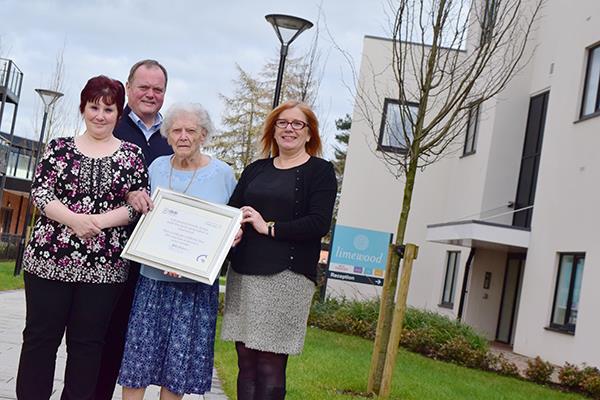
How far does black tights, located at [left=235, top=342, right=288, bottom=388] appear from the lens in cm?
521

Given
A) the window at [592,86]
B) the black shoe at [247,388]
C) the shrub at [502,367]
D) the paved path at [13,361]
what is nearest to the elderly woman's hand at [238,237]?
the black shoe at [247,388]

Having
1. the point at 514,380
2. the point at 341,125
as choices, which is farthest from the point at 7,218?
the point at 514,380

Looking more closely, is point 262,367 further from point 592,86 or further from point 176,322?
point 592,86

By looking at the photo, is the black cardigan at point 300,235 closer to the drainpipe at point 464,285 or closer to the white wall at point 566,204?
the white wall at point 566,204

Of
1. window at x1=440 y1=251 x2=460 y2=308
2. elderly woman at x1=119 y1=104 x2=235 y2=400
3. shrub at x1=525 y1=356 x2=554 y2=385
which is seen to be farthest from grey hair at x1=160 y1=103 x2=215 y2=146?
window at x1=440 y1=251 x2=460 y2=308

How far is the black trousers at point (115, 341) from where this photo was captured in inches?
218

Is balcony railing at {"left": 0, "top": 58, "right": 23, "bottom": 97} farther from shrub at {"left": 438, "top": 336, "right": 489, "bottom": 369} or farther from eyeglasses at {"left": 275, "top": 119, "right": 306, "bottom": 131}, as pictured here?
eyeglasses at {"left": 275, "top": 119, "right": 306, "bottom": 131}

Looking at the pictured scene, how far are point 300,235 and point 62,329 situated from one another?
1326 mm

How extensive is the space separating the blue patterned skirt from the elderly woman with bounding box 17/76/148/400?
17 centimetres

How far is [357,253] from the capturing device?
72.5ft

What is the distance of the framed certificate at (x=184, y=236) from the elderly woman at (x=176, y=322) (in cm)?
20

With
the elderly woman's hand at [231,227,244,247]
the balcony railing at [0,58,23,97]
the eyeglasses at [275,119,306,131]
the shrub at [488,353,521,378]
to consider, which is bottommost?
the shrub at [488,353,521,378]

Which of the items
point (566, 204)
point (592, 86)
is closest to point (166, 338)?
point (566, 204)

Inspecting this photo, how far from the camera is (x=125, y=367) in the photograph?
523cm
